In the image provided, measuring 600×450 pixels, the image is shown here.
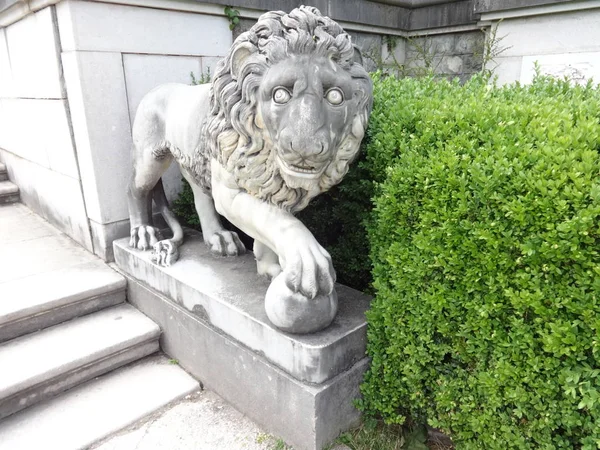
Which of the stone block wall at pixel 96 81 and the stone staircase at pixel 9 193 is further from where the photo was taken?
the stone staircase at pixel 9 193

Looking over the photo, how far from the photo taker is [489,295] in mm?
1665

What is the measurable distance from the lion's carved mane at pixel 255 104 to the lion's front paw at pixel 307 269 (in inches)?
10.1

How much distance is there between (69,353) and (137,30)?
2194mm

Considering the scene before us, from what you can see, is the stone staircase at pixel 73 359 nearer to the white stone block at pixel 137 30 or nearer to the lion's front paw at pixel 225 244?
the lion's front paw at pixel 225 244

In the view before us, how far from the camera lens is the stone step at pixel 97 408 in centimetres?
224

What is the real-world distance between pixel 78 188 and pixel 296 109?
240 centimetres

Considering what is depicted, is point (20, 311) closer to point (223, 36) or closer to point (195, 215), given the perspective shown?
point (195, 215)

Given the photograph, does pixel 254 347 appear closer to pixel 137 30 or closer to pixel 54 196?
pixel 137 30

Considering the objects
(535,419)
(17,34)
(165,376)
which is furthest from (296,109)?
(17,34)

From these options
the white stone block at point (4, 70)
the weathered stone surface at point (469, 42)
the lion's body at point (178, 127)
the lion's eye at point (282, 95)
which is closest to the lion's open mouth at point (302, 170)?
the lion's eye at point (282, 95)

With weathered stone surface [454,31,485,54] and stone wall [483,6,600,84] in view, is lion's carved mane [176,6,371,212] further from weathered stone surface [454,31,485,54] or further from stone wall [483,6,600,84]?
weathered stone surface [454,31,485,54]

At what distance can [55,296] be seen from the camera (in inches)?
110

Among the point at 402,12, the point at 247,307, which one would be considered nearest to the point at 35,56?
the point at 247,307

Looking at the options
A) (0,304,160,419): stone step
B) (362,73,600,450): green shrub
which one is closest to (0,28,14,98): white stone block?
(0,304,160,419): stone step
